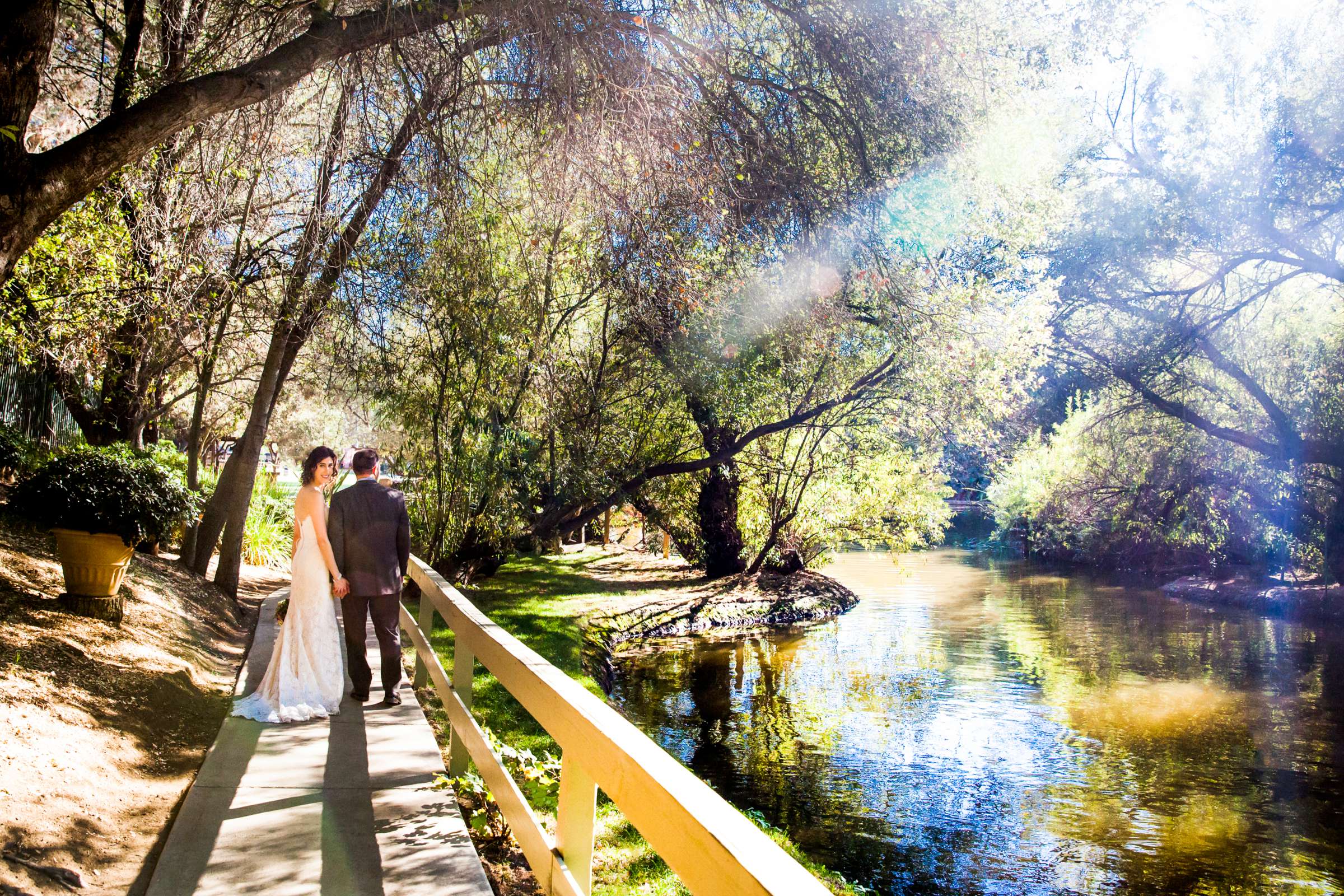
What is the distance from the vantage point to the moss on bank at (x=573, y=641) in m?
5.75

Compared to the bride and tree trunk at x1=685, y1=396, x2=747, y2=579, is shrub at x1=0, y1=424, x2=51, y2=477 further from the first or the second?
tree trunk at x1=685, y1=396, x2=747, y2=579

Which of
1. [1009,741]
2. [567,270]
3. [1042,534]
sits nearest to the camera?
[1009,741]

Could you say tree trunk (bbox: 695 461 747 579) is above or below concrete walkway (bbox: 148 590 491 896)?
above

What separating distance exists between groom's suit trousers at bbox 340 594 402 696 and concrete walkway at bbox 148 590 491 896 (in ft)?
1.80

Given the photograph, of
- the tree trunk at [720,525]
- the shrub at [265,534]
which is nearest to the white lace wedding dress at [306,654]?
the shrub at [265,534]

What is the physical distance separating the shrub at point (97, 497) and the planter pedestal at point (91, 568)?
0.07 m

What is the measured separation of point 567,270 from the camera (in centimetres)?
1434

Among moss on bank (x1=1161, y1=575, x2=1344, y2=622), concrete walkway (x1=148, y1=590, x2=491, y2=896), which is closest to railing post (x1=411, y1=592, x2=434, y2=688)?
concrete walkway (x1=148, y1=590, x2=491, y2=896)

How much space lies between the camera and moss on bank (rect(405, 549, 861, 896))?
5754 millimetres

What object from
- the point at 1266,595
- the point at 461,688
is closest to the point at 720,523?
the point at 1266,595

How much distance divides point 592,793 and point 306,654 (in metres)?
4.80

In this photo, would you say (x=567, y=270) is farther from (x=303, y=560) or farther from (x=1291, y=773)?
(x=1291, y=773)

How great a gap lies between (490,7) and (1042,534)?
42.1 meters

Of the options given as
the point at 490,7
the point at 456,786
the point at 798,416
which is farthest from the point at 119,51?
the point at 798,416
